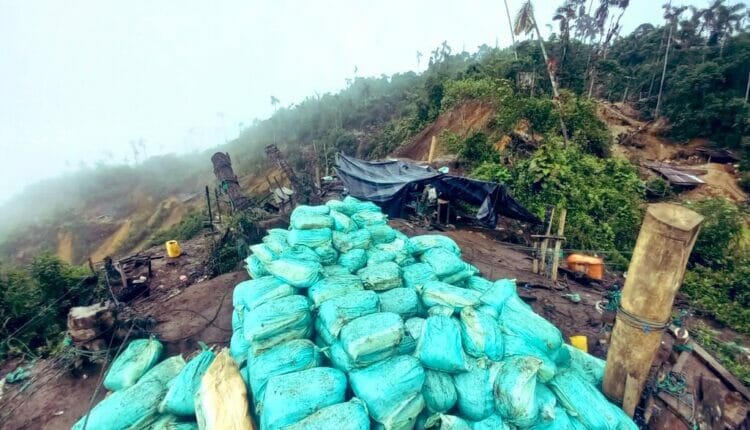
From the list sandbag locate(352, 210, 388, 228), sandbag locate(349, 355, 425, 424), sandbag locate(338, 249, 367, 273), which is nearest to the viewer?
sandbag locate(349, 355, 425, 424)

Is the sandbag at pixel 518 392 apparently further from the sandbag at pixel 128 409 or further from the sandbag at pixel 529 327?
the sandbag at pixel 128 409

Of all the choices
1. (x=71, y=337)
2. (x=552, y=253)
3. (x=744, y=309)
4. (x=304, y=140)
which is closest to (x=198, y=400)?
(x=71, y=337)

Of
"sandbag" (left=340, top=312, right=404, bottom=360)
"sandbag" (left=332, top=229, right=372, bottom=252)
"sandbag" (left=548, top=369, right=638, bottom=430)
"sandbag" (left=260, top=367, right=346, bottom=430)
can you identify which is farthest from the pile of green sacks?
"sandbag" (left=548, top=369, right=638, bottom=430)

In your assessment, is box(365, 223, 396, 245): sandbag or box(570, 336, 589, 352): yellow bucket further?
box(365, 223, 396, 245): sandbag

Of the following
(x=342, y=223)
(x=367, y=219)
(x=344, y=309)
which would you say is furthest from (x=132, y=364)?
(x=367, y=219)

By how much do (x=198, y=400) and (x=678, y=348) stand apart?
11.9 feet

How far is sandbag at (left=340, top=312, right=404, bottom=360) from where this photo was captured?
2.10m

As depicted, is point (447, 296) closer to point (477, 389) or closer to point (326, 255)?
point (477, 389)

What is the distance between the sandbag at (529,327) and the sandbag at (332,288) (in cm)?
124

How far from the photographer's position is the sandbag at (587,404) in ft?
6.48

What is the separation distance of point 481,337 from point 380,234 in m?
1.93

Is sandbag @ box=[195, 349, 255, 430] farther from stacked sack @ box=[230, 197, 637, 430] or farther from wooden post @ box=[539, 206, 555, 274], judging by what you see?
wooden post @ box=[539, 206, 555, 274]

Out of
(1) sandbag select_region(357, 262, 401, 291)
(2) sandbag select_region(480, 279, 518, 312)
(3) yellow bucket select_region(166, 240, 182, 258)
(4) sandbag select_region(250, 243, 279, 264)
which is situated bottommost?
(3) yellow bucket select_region(166, 240, 182, 258)

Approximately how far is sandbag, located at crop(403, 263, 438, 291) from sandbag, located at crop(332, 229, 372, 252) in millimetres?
585
